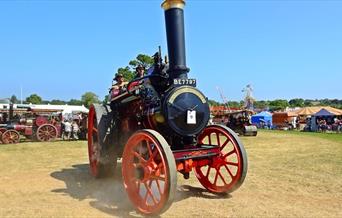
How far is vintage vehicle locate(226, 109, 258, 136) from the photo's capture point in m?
20.5

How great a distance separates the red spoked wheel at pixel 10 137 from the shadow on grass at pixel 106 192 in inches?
413

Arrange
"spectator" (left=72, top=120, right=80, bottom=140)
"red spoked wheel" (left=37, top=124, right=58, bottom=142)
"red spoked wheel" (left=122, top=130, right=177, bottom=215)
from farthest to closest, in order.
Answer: "spectator" (left=72, top=120, right=80, bottom=140)
"red spoked wheel" (left=37, top=124, right=58, bottom=142)
"red spoked wheel" (left=122, top=130, right=177, bottom=215)

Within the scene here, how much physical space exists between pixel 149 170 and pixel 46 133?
14823 mm

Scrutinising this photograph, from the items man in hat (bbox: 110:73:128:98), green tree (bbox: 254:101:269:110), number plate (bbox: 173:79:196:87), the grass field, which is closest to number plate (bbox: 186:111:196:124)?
number plate (bbox: 173:79:196:87)

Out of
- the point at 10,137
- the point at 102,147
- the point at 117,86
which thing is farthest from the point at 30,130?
the point at 102,147

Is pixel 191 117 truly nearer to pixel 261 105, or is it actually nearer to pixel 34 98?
pixel 34 98

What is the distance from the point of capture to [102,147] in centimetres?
667

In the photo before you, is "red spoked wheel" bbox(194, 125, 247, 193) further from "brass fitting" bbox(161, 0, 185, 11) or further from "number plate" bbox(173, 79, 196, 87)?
"brass fitting" bbox(161, 0, 185, 11)

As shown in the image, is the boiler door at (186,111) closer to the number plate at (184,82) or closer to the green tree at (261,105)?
the number plate at (184,82)

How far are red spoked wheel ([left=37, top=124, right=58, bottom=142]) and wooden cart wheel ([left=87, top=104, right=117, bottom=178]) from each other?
11688mm

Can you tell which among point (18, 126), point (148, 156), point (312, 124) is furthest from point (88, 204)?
point (312, 124)

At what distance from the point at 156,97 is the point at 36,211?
219cm

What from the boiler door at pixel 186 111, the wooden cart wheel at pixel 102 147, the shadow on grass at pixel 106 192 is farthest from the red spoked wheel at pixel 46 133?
the boiler door at pixel 186 111

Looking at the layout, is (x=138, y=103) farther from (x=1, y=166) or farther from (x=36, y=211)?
(x=1, y=166)
